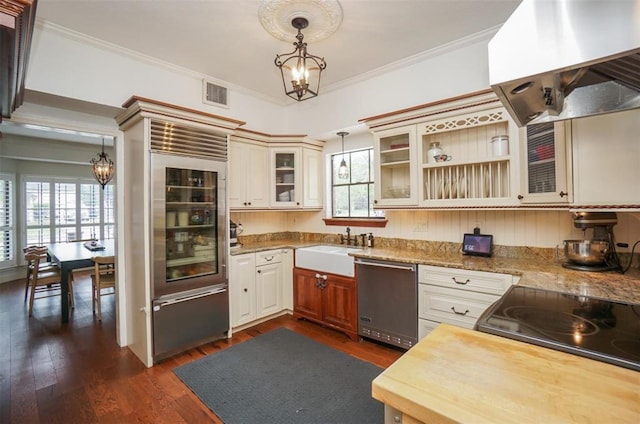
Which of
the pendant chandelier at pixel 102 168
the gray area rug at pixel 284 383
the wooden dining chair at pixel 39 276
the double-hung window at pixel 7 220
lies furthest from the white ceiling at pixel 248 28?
the double-hung window at pixel 7 220

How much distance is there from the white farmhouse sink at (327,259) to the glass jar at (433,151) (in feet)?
4.04

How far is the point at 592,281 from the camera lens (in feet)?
6.09

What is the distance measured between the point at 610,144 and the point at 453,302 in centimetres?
149

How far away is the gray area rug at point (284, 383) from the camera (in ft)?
6.70

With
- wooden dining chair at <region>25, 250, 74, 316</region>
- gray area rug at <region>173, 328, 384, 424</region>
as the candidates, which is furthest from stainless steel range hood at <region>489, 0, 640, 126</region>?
wooden dining chair at <region>25, 250, 74, 316</region>

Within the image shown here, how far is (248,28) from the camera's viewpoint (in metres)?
2.55

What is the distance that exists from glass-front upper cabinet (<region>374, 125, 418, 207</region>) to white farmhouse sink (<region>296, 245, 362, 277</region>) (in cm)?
68

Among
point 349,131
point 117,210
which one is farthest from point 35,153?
point 349,131

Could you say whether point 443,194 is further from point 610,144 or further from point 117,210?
point 117,210

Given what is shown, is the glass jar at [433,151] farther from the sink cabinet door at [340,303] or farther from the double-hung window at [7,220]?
the double-hung window at [7,220]

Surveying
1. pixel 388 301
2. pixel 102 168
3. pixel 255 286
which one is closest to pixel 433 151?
pixel 388 301

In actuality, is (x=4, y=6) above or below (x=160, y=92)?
below

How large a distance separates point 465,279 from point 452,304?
247mm

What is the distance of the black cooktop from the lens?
995mm
